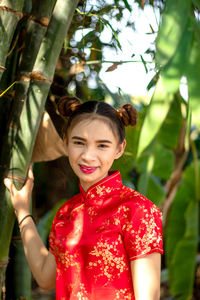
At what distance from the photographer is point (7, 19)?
35.8 inches

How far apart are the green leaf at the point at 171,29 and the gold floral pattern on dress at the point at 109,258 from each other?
0.38m

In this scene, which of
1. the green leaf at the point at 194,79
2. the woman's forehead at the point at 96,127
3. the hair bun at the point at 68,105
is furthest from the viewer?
the hair bun at the point at 68,105

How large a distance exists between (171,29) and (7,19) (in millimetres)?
463

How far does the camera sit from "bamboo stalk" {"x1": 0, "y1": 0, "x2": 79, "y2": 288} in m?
0.97

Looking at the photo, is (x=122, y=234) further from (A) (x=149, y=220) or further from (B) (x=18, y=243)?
(B) (x=18, y=243)

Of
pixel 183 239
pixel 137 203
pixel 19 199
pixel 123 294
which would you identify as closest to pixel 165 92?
pixel 137 203

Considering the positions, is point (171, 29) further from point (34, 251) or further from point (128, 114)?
point (34, 251)

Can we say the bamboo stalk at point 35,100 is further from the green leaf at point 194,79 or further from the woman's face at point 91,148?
the green leaf at point 194,79

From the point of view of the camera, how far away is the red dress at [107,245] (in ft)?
2.64

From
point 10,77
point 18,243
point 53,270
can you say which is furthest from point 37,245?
point 10,77

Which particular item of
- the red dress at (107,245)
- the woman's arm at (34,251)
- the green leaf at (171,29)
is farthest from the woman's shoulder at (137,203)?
the green leaf at (171,29)

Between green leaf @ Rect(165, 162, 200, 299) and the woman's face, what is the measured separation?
4.28ft

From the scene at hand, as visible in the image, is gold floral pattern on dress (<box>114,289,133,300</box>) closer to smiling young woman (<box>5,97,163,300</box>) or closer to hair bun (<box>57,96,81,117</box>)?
smiling young woman (<box>5,97,163,300</box>)

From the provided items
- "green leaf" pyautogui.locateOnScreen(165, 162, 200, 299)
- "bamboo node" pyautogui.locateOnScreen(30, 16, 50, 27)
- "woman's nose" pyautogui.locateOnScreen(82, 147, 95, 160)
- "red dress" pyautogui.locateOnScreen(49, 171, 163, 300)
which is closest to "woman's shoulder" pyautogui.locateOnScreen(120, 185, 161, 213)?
"red dress" pyautogui.locateOnScreen(49, 171, 163, 300)
